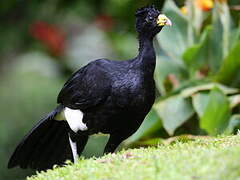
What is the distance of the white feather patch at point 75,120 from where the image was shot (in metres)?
6.04

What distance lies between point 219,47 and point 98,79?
301 cm

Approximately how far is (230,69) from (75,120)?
2.72m

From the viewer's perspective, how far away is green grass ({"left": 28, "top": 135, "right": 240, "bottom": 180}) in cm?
413

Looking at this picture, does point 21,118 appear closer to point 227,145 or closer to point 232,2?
point 232,2

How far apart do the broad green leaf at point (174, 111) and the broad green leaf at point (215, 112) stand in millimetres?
399

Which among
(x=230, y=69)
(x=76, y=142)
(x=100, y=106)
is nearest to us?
(x=100, y=106)

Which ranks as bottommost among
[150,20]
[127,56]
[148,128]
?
[148,128]

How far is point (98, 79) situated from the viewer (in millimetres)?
5867

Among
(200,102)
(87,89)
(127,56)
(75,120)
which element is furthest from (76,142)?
(127,56)

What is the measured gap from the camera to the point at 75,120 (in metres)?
6.10

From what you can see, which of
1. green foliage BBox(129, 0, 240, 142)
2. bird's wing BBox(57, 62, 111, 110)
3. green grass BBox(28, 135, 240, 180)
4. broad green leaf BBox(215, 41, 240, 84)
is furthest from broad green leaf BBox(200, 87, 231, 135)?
green grass BBox(28, 135, 240, 180)

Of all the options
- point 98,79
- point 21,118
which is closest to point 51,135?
point 98,79

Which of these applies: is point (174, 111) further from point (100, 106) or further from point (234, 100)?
point (100, 106)

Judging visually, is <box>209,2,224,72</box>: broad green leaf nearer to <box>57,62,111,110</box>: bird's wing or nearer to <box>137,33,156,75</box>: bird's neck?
<box>137,33,156,75</box>: bird's neck
